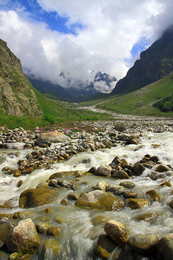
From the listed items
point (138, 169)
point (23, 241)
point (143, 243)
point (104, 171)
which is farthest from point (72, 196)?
point (138, 169)

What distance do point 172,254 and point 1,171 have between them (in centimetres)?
1318

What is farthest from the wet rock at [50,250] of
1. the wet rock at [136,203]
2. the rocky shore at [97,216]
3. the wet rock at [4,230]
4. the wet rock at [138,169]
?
the wet rock at [138,169]

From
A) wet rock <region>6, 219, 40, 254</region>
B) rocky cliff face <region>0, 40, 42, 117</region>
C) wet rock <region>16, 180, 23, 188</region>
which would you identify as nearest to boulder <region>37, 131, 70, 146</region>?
wet rock <region>16, 180, 23, 188</region>

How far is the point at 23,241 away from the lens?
16.8 ft

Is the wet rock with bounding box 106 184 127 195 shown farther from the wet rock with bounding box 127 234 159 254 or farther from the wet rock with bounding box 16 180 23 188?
the wet rock with bounding box 16 180 23 188

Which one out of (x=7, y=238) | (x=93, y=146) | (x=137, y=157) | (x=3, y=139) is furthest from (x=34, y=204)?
(x=3, y=139)

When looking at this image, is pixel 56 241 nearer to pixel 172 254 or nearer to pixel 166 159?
pixel 172 254

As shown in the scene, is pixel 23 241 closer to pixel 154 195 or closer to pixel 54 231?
pixel 54 231

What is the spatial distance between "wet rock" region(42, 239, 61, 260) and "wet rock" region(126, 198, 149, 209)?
3.79 meters

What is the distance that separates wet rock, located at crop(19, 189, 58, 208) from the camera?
7.89 metres

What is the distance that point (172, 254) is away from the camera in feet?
12.8

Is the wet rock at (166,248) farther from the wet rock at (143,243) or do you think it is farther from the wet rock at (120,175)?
the wet rock at (120,175)

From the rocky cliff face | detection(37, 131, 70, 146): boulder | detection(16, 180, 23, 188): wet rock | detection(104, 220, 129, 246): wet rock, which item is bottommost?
detection(16, 180, 23, 188): wet rock

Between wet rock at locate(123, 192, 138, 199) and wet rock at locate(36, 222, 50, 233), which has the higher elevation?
wet rock at locate(123, 192, 138, 199)
